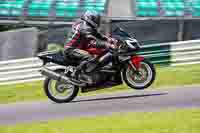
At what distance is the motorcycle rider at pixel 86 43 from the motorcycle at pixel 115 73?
0.38 feet

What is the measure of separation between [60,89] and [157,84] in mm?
2460

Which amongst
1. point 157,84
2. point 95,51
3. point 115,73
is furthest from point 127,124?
point 157,84

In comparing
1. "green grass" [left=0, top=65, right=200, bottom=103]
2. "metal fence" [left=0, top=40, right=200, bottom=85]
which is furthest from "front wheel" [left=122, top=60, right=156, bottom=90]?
"metal fence" [left=0, top=40, right=200, bottom=85]

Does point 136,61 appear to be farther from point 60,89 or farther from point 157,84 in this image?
point 157,84

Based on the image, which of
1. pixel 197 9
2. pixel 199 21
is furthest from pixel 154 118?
pixel 197 9

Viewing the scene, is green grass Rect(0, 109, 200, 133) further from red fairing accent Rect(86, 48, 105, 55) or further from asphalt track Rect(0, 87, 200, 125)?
red fairing accent Rect(86, 48, 105, 55)

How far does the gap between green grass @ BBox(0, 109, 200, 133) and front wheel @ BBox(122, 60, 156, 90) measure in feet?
6.14

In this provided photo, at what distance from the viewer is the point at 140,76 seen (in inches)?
375

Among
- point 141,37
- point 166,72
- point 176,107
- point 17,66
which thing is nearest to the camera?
point 176,107

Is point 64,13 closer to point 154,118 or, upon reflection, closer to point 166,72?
point 166,72

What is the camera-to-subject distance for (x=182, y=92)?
9.39 metres

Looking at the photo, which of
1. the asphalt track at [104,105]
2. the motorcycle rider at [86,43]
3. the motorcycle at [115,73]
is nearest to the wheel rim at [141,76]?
the motorcycle at [115,73]

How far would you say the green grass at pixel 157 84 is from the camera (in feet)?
36.1

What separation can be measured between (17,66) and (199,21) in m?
5.93
